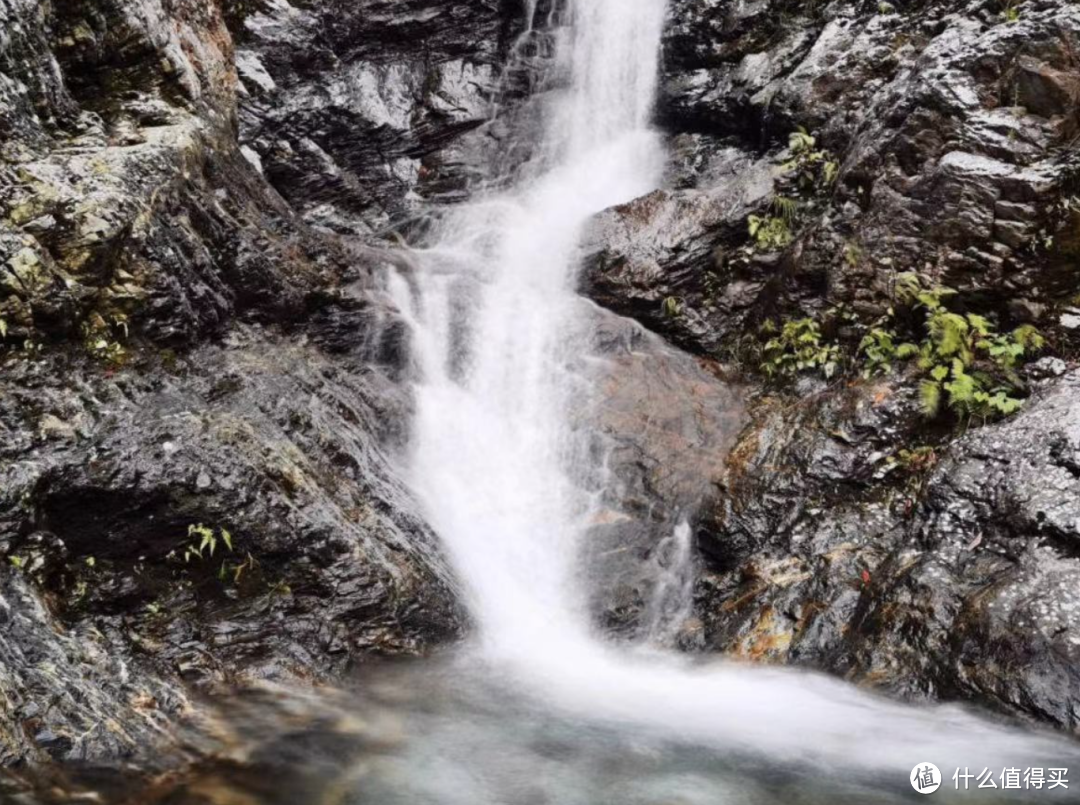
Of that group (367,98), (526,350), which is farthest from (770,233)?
(367,98)

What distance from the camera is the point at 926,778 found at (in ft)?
15.7

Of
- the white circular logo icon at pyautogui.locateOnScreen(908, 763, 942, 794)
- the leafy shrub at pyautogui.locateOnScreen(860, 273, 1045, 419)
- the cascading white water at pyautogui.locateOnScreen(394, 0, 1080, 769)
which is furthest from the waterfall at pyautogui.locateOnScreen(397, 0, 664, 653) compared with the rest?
the leafy shrub at pyautogui.locateOnScreen(860, 273, 1045, 419)

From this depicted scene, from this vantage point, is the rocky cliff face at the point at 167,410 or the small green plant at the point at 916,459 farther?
the small green plant at the point at 916,459

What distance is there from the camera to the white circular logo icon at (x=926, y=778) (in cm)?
468

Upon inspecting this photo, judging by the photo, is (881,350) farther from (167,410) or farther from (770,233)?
(167,410)

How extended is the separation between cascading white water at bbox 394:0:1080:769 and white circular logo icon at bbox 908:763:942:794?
194mm

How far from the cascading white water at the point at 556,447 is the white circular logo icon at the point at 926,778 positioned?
0.19 meters

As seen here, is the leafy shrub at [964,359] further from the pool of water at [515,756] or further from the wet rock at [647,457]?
the pool of water at [515,756]

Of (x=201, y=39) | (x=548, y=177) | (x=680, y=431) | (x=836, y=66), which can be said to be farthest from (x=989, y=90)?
(x=201, y=39)

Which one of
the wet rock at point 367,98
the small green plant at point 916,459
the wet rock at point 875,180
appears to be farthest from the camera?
the wet rock at point 367,98

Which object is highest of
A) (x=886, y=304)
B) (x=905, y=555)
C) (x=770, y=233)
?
(x=770, y=233)

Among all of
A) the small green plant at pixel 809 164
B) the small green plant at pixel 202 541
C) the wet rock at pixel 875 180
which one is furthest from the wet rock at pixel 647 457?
the small green plant at pixel 202 541

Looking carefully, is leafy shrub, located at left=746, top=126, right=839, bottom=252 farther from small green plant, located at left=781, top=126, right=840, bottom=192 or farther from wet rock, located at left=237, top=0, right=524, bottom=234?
wet rock, located at left=237, top=0, right=524, bottom=234

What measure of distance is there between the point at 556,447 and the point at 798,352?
2.82 meters
